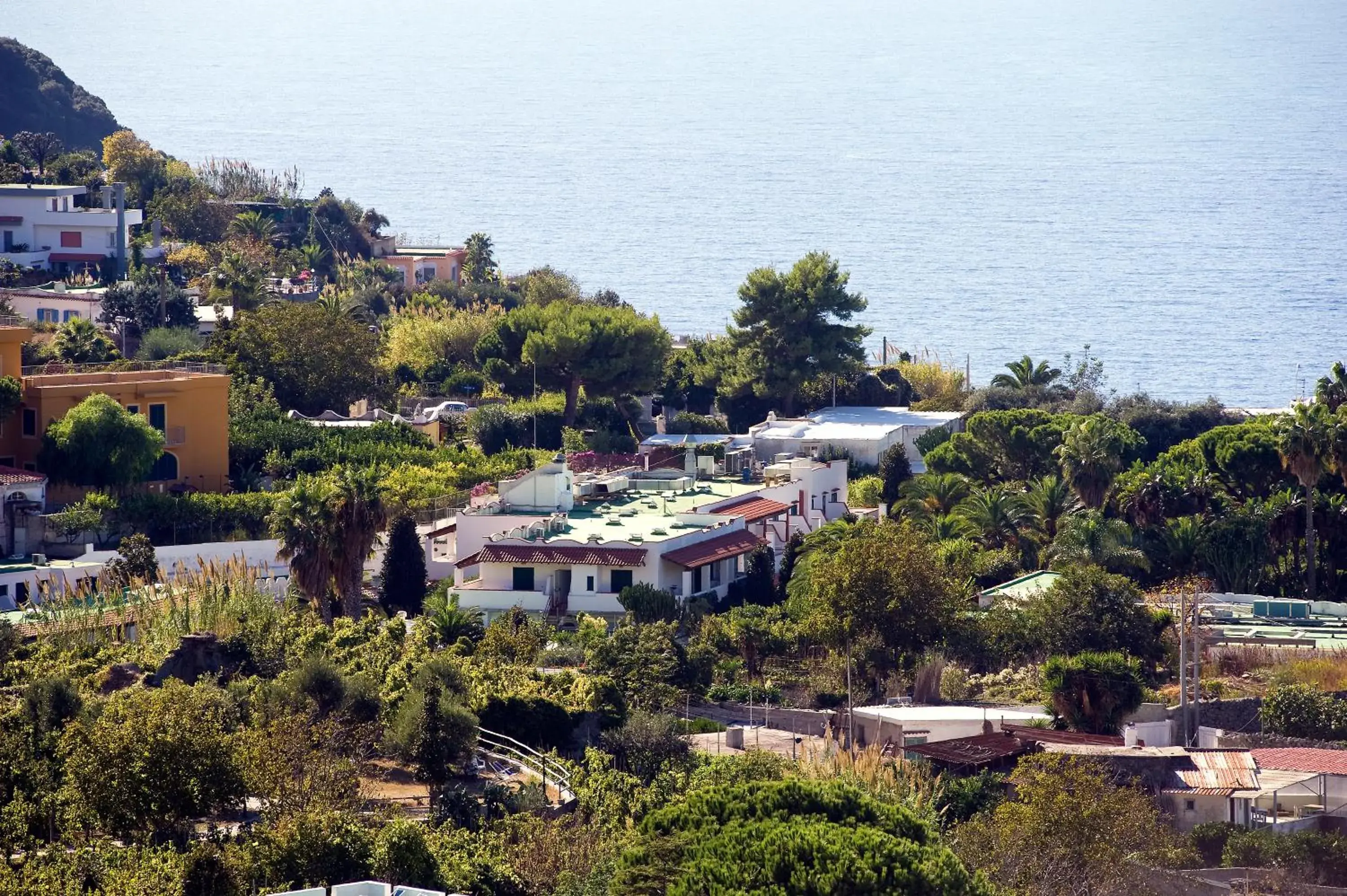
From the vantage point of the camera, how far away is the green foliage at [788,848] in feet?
95.0

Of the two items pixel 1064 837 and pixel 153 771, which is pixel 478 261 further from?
pixel 153 771

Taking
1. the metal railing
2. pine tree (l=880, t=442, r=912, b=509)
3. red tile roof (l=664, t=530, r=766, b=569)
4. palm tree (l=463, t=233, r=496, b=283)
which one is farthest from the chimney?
the metal railing

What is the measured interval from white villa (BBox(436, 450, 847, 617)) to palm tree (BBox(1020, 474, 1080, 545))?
5.64 metres

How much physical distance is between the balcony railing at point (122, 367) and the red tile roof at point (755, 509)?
14838 mm

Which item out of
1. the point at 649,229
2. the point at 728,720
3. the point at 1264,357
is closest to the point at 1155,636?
the point at 728,720

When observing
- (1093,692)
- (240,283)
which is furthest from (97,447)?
(1093,692)

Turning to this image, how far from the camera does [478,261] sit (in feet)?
363

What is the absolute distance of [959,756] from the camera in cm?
4062

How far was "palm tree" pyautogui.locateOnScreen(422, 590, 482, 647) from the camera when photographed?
46906 mm

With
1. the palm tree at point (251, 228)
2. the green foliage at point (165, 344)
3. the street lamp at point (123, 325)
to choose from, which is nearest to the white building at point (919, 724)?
the green foliage at point (165, 344)

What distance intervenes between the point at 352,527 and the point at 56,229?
4505 centimetres

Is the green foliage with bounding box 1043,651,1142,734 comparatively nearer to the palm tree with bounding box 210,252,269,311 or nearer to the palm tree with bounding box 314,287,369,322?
the palm tree with bounding box 314,287,369,322

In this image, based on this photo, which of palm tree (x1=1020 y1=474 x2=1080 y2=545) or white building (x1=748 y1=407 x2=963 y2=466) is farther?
white building (x1=748 y1=407 x2=963 y2=466)

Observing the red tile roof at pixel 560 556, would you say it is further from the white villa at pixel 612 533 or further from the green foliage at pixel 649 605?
the green foliage at pixel 649 605
